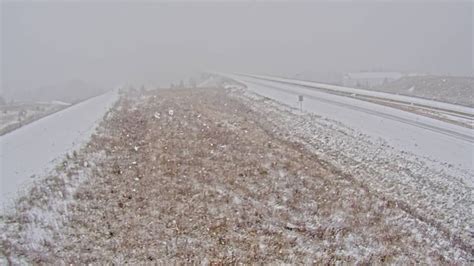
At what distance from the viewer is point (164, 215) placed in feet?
27.4

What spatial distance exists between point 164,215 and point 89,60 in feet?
453

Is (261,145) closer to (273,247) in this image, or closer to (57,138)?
(273,247)

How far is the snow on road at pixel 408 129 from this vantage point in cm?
1248

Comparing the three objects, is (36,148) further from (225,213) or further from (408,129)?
(408,129)

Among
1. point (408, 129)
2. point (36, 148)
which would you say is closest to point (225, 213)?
point (36, 148)

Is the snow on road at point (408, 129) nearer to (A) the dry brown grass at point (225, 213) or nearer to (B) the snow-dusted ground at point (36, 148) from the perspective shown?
(A) the dry brown grass at point (225, 213)

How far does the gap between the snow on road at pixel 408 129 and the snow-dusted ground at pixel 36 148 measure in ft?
41.3

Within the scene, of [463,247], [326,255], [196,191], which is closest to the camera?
[326,255]

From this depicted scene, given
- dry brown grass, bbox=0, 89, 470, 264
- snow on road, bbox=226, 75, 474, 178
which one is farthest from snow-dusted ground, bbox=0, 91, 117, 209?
snow on road, bbox=226, 75, 474, 178

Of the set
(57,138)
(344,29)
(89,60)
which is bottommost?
(57,138)

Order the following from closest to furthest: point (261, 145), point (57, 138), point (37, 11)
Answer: point (261, 145) < point (57, 138) < point (37, 11)

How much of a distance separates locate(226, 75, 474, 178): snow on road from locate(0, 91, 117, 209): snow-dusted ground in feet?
41.3

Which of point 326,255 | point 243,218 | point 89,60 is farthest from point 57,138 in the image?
point 89,60

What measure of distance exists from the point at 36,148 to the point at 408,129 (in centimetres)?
1572
